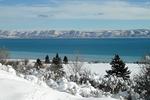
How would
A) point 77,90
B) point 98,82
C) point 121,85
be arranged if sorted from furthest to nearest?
point 98,82 < point 121,85 < point 77,90

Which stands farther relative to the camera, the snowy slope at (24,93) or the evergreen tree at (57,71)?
the evergreen tree at (57,71)

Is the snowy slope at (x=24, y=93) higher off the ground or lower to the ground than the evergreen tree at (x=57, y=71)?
higher

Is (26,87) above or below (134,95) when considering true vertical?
above

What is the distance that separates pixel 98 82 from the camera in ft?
57.7

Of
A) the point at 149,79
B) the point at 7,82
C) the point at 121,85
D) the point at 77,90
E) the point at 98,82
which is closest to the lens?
the point at 7,82

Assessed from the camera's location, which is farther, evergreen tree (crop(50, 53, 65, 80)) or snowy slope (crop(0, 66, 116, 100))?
evergreen tree (crop(50, 53, 65, 80))

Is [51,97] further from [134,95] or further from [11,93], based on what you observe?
[134,95]

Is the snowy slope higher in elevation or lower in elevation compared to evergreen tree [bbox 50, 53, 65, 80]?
higher

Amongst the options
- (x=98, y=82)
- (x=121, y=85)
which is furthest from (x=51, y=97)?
(x=98, y=82)

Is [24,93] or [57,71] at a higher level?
[24,93]

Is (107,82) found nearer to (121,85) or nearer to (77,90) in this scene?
(121,85)

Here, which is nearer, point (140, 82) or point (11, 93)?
point (11, 93)

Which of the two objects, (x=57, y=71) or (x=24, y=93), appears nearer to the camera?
(x=24, y=93)

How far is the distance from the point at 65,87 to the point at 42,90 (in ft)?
18.3
